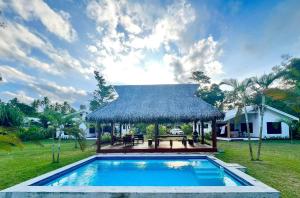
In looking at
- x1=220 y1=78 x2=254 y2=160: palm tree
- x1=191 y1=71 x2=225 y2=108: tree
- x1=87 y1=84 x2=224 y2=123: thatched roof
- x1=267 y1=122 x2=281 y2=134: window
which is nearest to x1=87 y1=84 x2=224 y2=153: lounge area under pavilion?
x1=87 y1=84 x2=224 y2=123: thatched roof

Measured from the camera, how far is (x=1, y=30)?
9.12m

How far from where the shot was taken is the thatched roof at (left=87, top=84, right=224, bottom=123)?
15000 millimetres

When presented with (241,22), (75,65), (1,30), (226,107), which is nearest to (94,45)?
(75,65)

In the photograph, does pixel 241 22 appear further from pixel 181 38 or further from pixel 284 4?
pixel 181 38

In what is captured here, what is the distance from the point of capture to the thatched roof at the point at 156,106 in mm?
15000

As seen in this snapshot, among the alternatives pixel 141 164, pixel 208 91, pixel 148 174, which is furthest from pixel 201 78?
pixel 148 174

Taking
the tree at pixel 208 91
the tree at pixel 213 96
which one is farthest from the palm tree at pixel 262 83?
the tree at pixel 213 96

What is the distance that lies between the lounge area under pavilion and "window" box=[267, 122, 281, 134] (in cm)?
1443

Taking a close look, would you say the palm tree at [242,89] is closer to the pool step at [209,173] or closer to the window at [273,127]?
the pool step at [209,173]

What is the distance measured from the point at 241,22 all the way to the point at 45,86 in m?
18.4

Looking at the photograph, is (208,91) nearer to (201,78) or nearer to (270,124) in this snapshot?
(201,78)

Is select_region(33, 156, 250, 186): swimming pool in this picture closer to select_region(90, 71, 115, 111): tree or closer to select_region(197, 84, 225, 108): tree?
select_region(197, 84, 225, 108): tree

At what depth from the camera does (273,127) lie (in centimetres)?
2747

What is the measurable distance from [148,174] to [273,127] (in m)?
22.4
